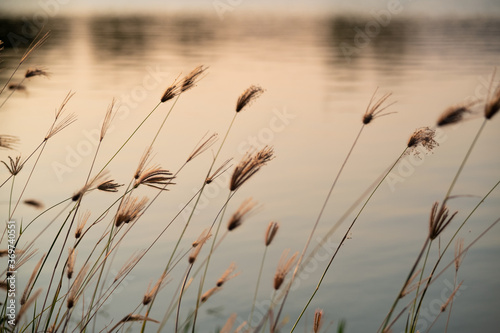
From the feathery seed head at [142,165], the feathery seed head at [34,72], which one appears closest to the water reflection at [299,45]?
the feathery seed head at [34,72]

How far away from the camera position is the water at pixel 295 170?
12.2 ft

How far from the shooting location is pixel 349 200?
4.91 meters

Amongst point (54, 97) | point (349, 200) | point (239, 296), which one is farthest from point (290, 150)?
point (54, 97)

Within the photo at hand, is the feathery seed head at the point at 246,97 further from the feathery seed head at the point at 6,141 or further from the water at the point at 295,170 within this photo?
the feathery seed head at the point at 6,141

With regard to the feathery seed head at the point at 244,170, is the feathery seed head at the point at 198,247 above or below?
below

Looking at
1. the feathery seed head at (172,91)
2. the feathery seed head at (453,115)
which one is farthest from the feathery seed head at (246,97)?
the feathery seed head at (453,115)

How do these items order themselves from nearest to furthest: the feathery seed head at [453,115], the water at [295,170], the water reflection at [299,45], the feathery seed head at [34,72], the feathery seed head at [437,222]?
the feathery seed head at [437,222], the feathery seed head at [453,115], the feathery seed head at [34,72], the water at [295,170], the water reflection at [299,45]

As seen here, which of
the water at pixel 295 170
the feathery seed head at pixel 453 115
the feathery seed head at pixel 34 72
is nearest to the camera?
the feathery seed head at pixel 453 115

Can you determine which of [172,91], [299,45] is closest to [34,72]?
[172,91]

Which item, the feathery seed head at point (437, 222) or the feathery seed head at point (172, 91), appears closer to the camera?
the feathery seed head at point (437, 222)

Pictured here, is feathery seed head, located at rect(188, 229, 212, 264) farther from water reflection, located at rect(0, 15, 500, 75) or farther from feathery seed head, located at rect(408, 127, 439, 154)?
water reflection, located at rect(0, 15, 500, 75)

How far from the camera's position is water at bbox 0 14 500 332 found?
3.72 m

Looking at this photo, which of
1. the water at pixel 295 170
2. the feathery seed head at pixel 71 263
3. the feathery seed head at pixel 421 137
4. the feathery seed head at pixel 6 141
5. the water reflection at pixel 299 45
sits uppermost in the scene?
the water reflection at pixel 299 45

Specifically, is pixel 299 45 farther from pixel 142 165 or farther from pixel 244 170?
pixel 244 170
